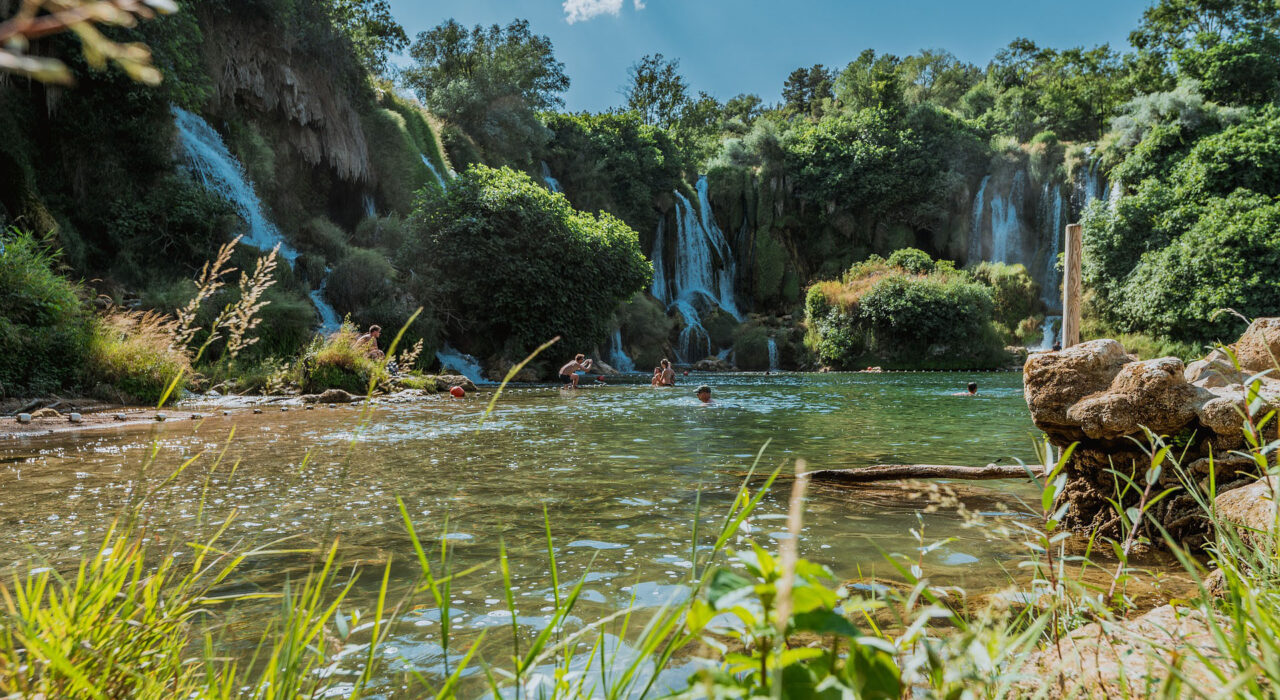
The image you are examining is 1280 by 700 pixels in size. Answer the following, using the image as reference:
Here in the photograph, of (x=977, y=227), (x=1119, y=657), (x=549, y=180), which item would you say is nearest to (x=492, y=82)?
(x=549, y=180)

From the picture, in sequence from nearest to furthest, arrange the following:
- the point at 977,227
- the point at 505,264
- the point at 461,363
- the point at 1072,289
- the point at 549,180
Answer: the point at 1072,289
the point at 461,363
the point at 505,264
the point at 549,180
the point at 977,227

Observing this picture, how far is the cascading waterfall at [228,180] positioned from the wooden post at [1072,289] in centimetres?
1678

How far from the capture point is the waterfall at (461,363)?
21984 mm

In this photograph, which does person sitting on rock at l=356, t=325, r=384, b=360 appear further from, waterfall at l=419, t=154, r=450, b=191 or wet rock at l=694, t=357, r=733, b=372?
wet rock at l=694, t=357, r=733, b=372

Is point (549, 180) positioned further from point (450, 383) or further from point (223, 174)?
point (450, 383)

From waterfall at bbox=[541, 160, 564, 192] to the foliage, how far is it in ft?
43.3

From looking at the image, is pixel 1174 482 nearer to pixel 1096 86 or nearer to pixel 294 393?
pixel 294 393

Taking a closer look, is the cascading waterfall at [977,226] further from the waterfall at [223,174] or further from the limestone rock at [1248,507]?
the limestone rock at [1248,507]

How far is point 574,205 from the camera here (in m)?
34.7

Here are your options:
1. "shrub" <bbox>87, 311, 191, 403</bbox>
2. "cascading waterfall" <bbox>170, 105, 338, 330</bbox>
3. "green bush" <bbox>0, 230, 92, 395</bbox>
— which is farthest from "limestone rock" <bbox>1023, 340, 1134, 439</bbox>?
"cascading waterfall" <bbox>170, 105, 338, 330</bbox>

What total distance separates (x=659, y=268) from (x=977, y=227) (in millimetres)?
16126

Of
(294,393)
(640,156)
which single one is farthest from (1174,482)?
(640,156)

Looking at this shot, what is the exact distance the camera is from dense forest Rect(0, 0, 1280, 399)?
15961 mm

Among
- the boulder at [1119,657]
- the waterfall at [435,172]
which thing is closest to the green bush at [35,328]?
the boulder at [1119,657]
